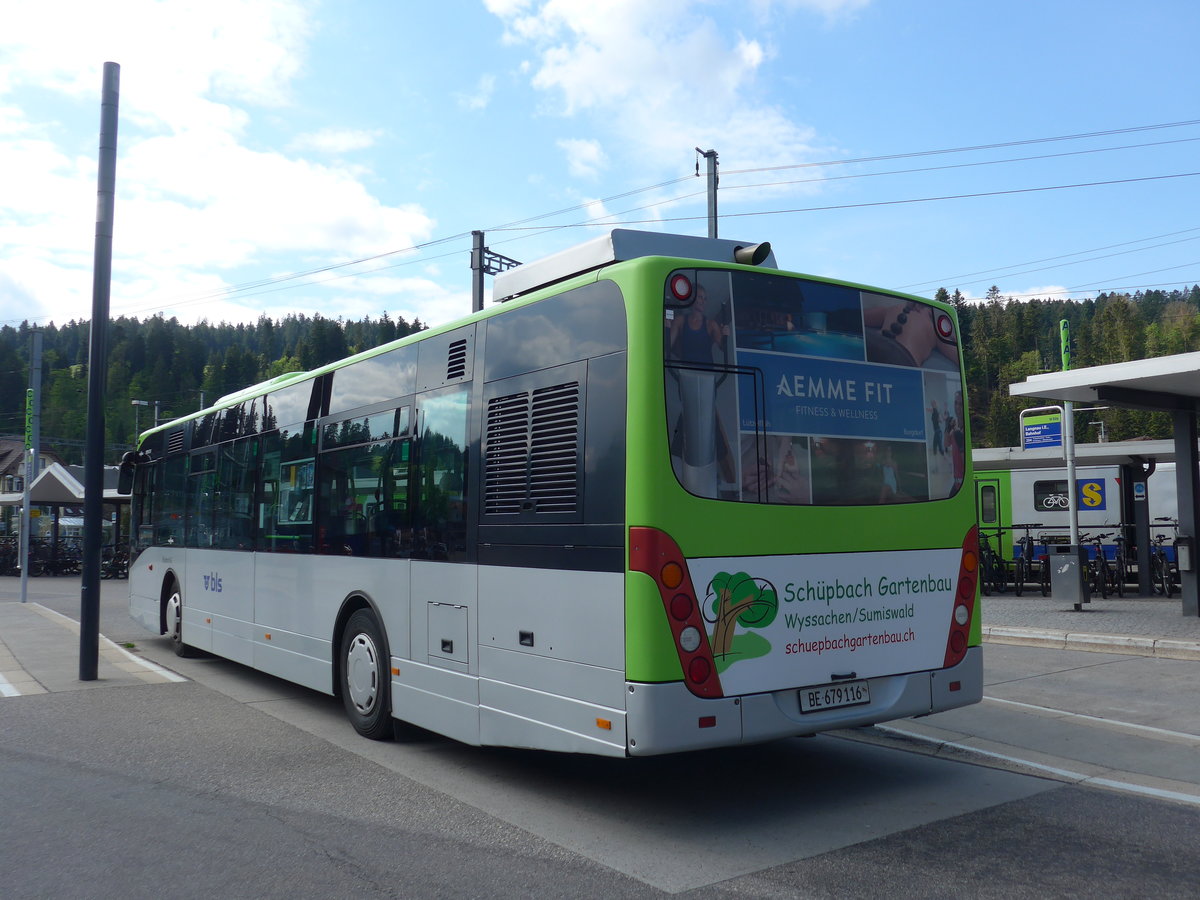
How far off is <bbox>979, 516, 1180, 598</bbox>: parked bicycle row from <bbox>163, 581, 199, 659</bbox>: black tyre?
50.2 feet

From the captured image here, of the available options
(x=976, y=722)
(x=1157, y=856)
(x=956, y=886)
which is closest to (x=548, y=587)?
(x=956, y=886)

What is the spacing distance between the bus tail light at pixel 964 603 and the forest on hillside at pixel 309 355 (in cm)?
8777

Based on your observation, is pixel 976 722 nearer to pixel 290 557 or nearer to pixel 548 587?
pixel 548 587

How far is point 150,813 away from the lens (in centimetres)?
579

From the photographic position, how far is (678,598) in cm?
507

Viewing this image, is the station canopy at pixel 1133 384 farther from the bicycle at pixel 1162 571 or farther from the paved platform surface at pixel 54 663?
the paved platform surface at pixel 54 663

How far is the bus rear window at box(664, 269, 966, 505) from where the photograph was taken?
5.33 m

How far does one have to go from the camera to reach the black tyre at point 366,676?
747 centimetres

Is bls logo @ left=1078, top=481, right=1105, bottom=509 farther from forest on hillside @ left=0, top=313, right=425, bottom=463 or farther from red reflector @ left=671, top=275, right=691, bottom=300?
forest on hillside @ left=0, top=313, right=425, bottom=463

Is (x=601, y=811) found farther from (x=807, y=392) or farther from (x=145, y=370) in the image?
(x=145, y=370)

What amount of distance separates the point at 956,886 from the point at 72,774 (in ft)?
18.4

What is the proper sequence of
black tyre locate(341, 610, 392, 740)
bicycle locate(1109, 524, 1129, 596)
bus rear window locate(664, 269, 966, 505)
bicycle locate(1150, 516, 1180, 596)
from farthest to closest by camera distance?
bicycle locate(1150, 516, 1180, 596), bicycle locate(1109, 524, 1129, 596), black tyre locate(341, 610, 392, 740), bus rear window locate(664, 269, 966, 505)

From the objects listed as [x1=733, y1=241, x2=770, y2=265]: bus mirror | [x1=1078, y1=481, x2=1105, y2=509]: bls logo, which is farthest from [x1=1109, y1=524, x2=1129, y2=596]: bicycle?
[x1=733, y1=241, x2=770, y2=265]: bus mirror

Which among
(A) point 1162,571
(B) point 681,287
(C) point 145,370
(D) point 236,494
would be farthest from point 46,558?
(C) point 145,370
